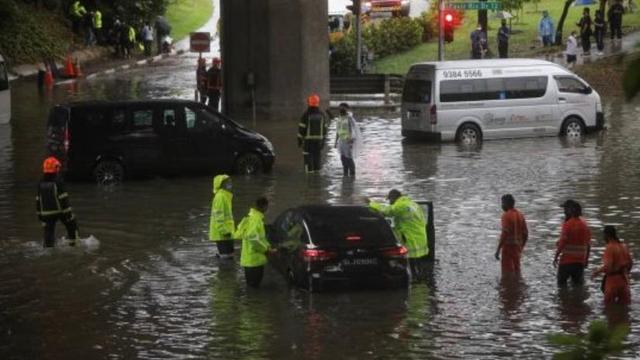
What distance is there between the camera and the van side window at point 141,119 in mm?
26625

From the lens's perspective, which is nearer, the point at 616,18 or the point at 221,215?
the point at 221,215

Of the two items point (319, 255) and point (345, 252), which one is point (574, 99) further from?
point (319, 255)

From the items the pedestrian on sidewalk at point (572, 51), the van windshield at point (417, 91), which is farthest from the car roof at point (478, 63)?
the pedestrian on sidewalk at point (572, 51)

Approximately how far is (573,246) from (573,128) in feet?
60.4

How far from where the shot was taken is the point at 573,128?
3338 cm

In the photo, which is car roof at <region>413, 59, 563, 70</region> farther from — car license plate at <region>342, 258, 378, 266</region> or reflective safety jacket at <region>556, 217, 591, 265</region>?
car license plate at <region>342, 258, 378, 266</region>

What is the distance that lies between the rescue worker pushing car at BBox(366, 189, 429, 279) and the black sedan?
0.46m

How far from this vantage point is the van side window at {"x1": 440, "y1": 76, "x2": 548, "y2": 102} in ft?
106

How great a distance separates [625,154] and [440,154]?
4282 millimetres

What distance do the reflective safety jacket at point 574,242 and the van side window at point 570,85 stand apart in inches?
709

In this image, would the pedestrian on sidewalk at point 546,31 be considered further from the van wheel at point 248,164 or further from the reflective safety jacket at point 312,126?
the van wheel at point 248,164

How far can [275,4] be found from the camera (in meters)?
39.4

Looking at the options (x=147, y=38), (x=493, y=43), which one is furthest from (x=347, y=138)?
(x=147, y=38)

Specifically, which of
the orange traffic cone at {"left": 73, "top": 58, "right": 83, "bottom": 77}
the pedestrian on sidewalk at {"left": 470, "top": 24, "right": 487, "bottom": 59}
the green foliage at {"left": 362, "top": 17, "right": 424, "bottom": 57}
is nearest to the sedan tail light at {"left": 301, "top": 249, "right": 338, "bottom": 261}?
the pedestrian on sidewalk at {"left": 470, "top": 24, "right": 487, "bottom": 59}
